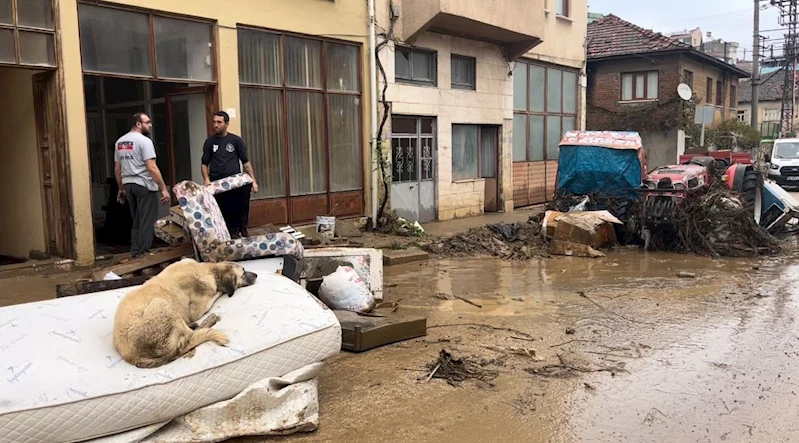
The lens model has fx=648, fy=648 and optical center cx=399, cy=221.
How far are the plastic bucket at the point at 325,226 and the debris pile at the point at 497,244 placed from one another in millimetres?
1645

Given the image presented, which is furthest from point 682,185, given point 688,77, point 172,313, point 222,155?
point 688,77

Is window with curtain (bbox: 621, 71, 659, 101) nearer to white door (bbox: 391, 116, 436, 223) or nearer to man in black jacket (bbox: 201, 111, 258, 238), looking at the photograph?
white door (bbox: 391, 116, 436, 223)

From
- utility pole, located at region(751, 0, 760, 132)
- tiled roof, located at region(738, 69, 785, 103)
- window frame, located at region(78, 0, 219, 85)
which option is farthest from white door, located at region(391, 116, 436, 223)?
tiled roof, located at region(738, 69, 785, 103)

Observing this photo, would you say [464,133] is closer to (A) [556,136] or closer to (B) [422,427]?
(A) [556,136]

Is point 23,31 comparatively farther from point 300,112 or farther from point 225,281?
point 225,281

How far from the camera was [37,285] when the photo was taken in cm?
777

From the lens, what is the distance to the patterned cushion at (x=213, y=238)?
19.3ft

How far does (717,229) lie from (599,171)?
8.57 feet

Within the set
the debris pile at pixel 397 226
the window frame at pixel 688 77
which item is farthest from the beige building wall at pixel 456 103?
the window frame at pixel 688 77

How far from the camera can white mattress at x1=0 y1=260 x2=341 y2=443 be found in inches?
133

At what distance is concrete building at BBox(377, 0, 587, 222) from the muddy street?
6132 mm

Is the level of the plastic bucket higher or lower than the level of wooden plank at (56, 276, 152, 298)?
lower

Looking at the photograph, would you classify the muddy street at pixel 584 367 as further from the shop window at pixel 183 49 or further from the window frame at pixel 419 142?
the window frame at pixel 419 142

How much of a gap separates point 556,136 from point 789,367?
14495mm
